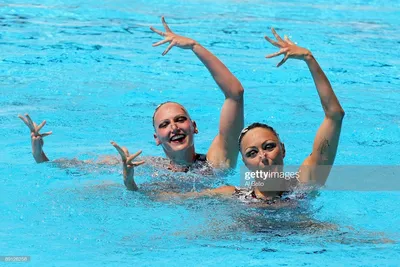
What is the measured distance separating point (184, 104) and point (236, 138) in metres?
2.86

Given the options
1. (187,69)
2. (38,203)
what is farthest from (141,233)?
(187,69)

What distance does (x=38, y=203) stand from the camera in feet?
17.7

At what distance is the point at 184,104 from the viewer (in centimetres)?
847

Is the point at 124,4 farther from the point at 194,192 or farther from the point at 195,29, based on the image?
the point at 194,192

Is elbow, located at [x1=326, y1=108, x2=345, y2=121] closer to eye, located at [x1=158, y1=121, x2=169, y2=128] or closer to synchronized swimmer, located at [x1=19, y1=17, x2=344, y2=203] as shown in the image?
synchronized swimmer, located at [x1=19, y1=17, x2=344, y2=203]

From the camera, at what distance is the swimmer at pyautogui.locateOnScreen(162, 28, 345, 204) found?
4.64 metres

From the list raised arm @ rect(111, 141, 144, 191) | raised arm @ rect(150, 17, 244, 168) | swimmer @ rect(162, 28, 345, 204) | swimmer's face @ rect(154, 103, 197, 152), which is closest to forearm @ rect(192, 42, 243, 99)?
raised arm @ rect(150, 17, 244, 168)

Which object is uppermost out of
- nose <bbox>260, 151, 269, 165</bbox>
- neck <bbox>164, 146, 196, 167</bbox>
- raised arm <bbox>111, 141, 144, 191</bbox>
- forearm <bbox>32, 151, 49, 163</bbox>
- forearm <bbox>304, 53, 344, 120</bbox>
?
forearm <bbox>304, 53, 344, 120</bbox>

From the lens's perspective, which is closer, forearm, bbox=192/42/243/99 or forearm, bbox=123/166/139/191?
forearm, bbox=123/166/139/191

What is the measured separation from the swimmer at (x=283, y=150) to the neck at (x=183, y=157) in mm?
823

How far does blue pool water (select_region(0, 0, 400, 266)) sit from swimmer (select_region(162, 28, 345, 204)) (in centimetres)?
17

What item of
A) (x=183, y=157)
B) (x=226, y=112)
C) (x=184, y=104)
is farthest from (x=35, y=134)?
(x=184, y=104)

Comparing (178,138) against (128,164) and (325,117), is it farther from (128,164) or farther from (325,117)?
(325,117)

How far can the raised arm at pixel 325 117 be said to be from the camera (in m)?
4.63
